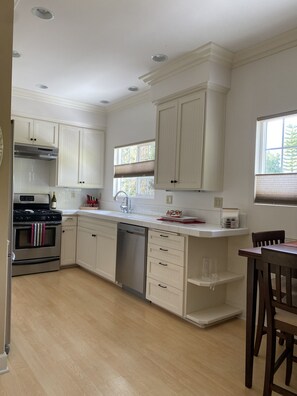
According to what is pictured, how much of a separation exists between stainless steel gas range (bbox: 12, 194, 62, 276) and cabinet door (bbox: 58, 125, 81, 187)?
584 millimetres

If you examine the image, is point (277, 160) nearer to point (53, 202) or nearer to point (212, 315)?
point (212, 315)

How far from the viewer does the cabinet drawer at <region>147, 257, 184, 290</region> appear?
117 inches

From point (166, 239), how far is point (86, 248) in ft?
6.17

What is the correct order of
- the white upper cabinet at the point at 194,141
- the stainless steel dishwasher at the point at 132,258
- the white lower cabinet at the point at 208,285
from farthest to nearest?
1. the stainless steel dishwasher at the point at 132,258
2. the white upper cabinet at the point at 194,141
3. the white lower cabinet at the point at 208,285

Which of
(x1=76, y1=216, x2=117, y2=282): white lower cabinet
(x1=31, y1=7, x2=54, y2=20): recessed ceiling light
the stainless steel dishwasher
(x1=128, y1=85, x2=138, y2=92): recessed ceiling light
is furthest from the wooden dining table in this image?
(x1=128, y1=85, x2=138, y2=92): recessed ceiling light

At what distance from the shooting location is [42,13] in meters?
2.57

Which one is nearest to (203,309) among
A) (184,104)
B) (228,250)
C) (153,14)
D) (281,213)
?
(228,250)

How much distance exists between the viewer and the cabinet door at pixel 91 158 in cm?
519

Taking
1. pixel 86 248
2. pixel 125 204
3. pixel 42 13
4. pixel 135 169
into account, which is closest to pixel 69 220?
pixel 86 248

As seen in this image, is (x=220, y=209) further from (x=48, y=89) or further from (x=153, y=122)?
(x=48, y=89)

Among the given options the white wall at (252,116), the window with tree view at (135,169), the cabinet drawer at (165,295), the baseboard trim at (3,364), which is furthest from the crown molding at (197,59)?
the baseboard trim at (3,364)

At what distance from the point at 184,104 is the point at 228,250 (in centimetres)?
168

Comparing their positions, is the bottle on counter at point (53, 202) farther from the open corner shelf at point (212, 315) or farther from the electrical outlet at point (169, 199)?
the open corner shelf at point (212, 315)

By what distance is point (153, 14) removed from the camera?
99.3 inches
